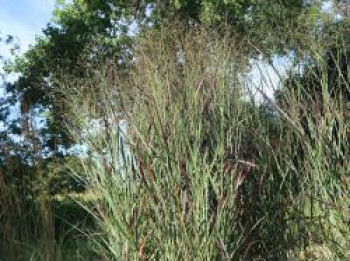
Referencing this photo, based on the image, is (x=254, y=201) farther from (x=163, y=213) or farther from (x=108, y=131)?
(x=108, y=131)

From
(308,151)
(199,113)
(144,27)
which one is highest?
(144,27)

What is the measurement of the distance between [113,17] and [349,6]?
1325cm

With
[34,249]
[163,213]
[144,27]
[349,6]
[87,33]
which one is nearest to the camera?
[163,213]

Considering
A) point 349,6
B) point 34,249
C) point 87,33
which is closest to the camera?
point 349,6

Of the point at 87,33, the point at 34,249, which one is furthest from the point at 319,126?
the point at 87,33

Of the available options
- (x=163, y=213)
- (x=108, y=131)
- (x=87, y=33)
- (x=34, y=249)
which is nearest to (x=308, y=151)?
(x=163, y=213)

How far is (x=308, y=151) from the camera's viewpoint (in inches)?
95.1

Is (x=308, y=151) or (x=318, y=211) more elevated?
(x=308, y=151)

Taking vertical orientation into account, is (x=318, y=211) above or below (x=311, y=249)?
above

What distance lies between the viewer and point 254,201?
2.55 meters

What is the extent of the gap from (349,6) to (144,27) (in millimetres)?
1651

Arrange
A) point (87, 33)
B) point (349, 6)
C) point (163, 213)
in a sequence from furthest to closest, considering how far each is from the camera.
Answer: point (87, 33), point (349, 6), point (163, 213)

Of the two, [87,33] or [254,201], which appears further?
[87,33]

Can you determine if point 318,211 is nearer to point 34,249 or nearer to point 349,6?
point 349,6
